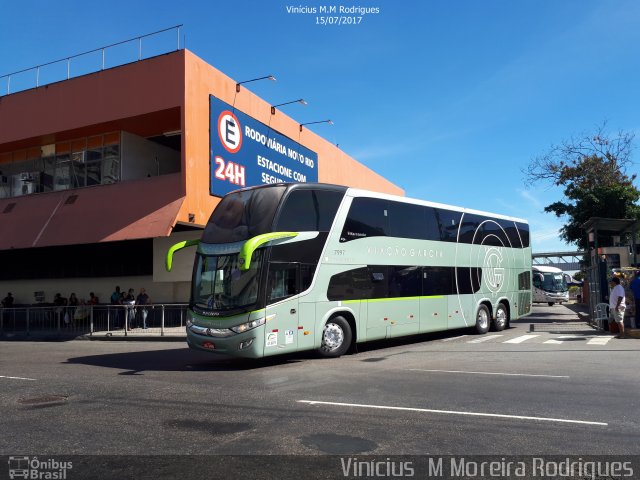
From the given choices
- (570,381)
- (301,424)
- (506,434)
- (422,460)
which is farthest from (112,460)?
(570,381)

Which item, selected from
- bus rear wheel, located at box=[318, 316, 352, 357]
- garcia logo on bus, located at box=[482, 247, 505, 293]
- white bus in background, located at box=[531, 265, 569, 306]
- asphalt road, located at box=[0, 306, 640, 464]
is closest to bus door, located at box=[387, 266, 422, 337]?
asphalt road, located at box=[0, 306, 640, 464]

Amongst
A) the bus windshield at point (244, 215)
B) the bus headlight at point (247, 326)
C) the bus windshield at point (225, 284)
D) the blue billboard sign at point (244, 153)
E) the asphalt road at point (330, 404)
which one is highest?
the blue billboard sign at point (244, 153)

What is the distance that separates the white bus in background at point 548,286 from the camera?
4269 centimetres

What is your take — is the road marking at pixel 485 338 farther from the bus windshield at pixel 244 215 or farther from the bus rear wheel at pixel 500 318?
the bus windshield at pixel 244 215

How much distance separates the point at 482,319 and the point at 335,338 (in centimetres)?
763

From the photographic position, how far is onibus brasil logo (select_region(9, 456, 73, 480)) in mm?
4668

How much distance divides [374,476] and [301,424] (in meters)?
1.82

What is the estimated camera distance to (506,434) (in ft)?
18.9

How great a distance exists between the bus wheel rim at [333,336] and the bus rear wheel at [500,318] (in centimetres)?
843

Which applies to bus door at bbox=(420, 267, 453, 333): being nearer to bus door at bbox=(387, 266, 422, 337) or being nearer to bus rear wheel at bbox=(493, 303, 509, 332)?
bus door at bbox=(387, 266, 422, 337)

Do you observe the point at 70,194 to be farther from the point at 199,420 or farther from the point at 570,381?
the point at 570,381

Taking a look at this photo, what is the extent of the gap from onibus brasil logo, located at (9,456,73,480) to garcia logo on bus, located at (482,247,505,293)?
601 inches

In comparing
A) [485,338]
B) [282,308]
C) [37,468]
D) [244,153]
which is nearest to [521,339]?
[485,338]

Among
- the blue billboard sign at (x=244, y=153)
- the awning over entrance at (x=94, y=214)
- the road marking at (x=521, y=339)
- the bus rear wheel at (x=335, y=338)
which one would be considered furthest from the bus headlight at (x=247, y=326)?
the blue billboard sign at (x=244, y=153)
